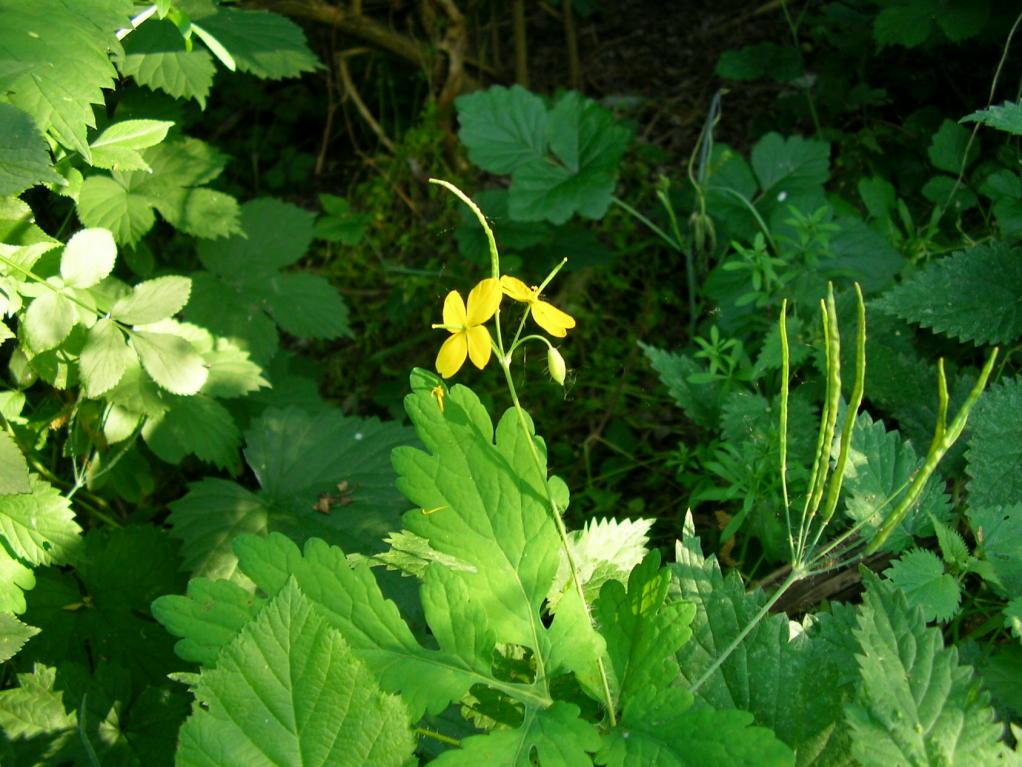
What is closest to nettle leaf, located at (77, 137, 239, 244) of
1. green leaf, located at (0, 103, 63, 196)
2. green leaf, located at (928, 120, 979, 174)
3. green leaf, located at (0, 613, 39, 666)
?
green leaf, located at (0, 103, 63, 196)

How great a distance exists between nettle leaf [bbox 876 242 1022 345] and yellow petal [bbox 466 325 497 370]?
1.25 m

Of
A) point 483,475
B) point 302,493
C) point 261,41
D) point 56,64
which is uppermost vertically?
point 56,64

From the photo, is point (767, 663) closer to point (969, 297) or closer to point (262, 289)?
point (969, 297)

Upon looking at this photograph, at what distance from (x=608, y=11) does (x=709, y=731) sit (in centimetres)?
370

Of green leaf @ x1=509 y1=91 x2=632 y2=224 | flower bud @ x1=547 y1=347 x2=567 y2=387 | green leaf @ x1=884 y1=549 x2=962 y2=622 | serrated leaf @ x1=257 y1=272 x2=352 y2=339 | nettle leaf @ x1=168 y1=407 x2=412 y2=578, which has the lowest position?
nettle leaf @ x1=168 y1=407 x2=412 y2=578

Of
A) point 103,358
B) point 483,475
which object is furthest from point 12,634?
point 483,475

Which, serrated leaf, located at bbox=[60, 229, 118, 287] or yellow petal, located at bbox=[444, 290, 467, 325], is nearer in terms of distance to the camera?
yellow petal, located at bbox=[444, 290, 467, 325]

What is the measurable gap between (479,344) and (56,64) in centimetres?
88

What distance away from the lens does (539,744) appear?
87cm

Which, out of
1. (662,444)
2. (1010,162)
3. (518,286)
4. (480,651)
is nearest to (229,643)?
(480,651)

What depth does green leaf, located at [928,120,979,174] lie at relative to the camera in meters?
2.44

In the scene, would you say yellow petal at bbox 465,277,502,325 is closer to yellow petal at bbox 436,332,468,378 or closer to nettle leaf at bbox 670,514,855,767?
yellow petal at bbox 436,332,468,378

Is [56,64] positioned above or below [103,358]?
above

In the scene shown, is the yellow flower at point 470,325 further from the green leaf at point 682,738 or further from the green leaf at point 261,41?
the green leaf at point 261,41
